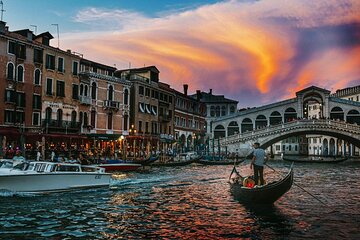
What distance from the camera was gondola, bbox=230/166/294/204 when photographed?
11438 millimetres

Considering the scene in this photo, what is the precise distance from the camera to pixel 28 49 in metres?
25.2

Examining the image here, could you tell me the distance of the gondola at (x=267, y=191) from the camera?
1144 centimetres

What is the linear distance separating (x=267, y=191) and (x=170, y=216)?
2.90m

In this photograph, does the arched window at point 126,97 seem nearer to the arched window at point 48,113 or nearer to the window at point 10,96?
the arched window at point 48,113

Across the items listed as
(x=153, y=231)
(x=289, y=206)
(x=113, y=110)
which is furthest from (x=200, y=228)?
(x=113, y=110)

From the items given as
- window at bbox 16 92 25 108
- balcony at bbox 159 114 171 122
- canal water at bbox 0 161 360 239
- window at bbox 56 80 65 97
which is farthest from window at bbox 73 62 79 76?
canal water at bbox 0 161 360 239

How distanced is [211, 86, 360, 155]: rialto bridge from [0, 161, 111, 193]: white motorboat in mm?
31035

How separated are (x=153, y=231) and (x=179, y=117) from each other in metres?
35.9

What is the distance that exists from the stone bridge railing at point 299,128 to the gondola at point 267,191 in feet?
106

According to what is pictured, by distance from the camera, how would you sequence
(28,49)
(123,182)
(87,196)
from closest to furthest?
1. (87,196)
2. (123,182)
3. (28,49)

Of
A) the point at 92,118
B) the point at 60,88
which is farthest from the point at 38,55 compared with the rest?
the point at 92,118

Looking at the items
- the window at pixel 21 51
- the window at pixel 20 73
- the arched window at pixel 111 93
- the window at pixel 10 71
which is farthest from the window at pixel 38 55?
the arched window at pixel 111 93

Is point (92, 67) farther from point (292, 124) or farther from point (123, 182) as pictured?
Answer: point (292, 124)

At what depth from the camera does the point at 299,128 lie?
43.6 metres
